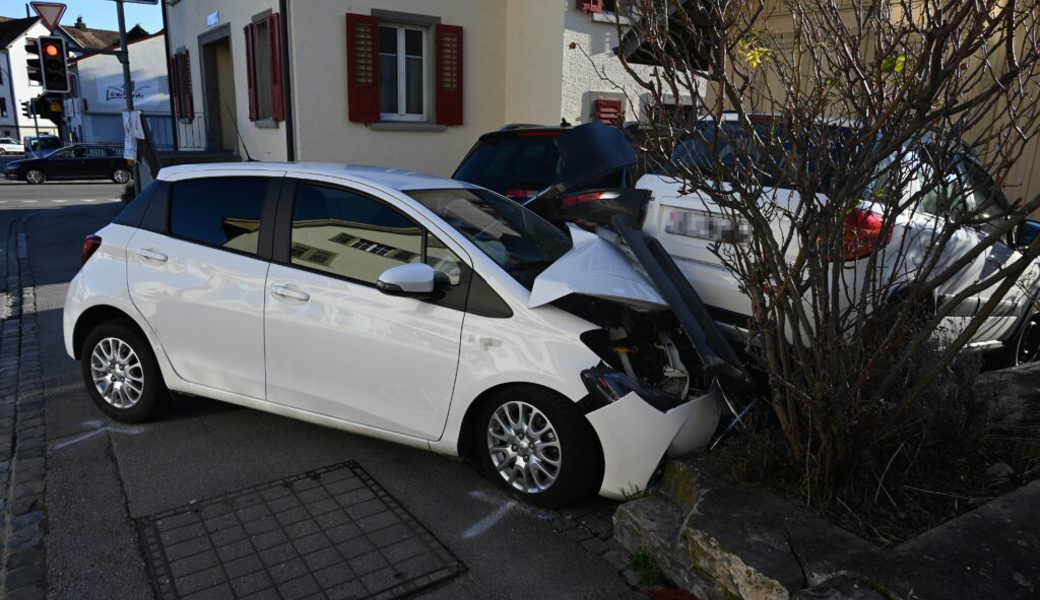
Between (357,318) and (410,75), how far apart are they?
9.22 m

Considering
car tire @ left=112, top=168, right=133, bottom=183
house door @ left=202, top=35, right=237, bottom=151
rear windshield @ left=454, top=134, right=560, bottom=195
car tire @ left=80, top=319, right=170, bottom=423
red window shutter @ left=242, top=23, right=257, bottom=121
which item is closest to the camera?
→ car tire @ left=80, top=319, right=170, bottom=423

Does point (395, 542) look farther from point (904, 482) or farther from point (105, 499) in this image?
point (904, 482)

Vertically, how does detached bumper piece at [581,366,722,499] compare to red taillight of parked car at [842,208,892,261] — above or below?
below

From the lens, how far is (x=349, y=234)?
4336 millimetres

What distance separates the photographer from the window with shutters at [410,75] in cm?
1170

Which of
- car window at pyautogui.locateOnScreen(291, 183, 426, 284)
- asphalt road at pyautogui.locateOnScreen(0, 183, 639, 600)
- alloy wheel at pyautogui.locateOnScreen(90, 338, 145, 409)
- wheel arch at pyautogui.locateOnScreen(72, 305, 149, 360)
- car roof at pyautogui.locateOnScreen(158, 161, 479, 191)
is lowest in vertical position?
asphalt road at pyautogui.locateOnScreen(0, 183, 639, 600)

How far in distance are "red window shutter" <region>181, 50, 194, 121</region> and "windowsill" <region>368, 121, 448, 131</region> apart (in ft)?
21.4

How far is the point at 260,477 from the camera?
13.9 feet

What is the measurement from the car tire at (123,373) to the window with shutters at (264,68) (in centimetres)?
→ 740

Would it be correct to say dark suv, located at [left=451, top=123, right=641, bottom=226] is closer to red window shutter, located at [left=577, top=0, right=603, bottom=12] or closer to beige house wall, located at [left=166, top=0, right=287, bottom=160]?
red window shutter, located at [left=577, top=0, right=603, bottom=12]

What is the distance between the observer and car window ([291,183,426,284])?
420 cm

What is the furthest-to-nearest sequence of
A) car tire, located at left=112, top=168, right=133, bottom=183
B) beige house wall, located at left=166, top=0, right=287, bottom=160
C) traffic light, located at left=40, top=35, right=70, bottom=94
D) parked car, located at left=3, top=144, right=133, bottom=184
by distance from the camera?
car tire, located at left=112, top=168, right=133, bottom=183 < parked car, located at left=3, top=144, right=133, bottom=184 < traffic light, located at left=40, top=35, right=70, bottom=94 < beige house wall, located at left=166, top=0, right=287, bottom=160

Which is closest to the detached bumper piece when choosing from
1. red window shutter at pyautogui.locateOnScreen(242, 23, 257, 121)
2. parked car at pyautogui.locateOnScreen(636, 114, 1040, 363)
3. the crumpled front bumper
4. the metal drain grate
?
the crumpled front bumper

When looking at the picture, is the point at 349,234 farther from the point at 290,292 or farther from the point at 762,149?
the point at 762,149
